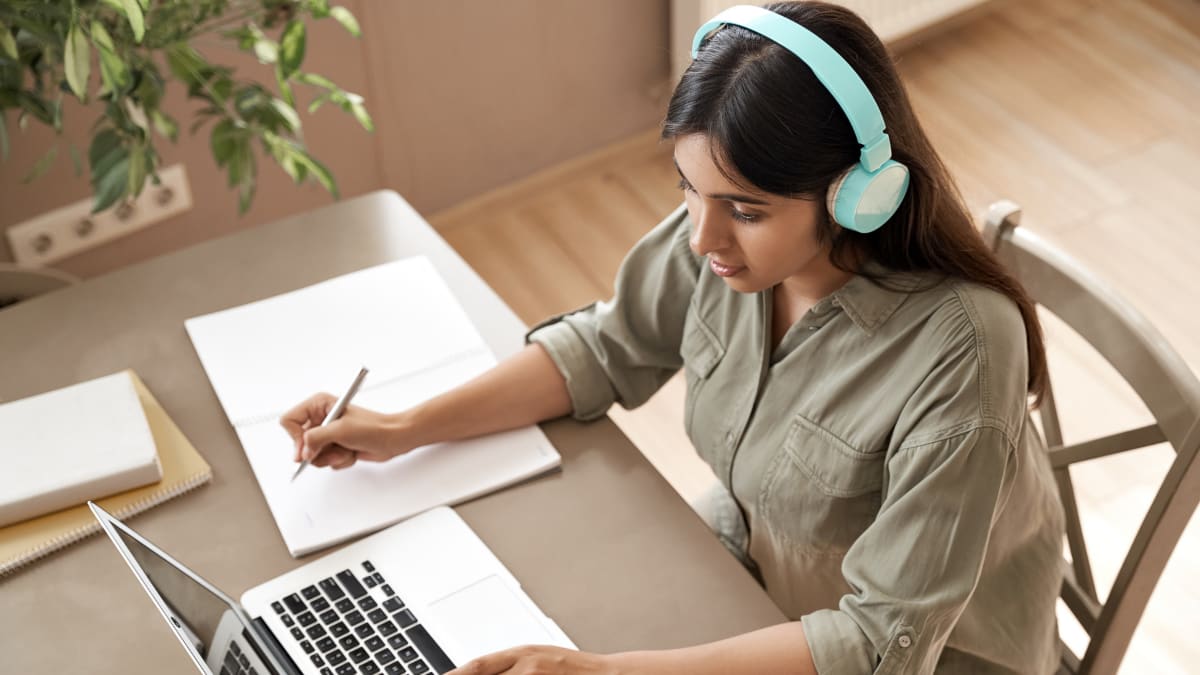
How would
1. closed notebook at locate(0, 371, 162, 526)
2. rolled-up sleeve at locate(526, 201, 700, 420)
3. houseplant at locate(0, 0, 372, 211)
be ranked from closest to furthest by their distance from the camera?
closed notebook at locate(0, 371, 162, 526)
rolled-up sleeve at locate(526, 201, 700, 420)
houseplant at locate(0, 0, 372, 211)

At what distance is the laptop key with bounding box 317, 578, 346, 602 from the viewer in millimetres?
1179

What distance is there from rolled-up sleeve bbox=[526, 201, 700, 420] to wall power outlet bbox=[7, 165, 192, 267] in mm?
1189

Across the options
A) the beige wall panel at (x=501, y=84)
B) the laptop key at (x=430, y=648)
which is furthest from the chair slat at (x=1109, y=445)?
the beige wall panel at (x=501, y=84)

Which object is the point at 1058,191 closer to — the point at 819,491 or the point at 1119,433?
the point at 1119,433

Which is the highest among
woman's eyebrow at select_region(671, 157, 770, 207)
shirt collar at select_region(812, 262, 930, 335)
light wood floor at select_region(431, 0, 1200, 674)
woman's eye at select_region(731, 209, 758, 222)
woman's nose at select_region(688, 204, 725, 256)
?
woman's eyebrow at select_region(671, 157, 770, 207)

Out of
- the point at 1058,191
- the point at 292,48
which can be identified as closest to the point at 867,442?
the point at 292,48

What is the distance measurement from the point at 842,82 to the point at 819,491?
1.29ft

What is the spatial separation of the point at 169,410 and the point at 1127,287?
6.32ft

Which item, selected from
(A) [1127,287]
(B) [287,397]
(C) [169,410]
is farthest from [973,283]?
(A) [1127,287]

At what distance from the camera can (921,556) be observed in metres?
1.08

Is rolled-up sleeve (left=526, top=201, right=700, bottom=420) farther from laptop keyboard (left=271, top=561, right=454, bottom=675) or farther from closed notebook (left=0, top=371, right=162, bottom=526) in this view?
closed notebook (left=0, top=371, right=162, bottom=526)

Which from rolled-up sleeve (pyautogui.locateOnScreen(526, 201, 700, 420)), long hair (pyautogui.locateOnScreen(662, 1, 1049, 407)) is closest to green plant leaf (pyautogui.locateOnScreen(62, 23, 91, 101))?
rolled-up sleeve (pyautogui.locateOnScreen(526, 201, 700, 420))

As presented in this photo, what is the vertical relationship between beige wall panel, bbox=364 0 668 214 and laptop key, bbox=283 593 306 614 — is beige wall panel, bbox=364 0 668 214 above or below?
below

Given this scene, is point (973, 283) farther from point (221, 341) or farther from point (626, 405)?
point (221, 341)
